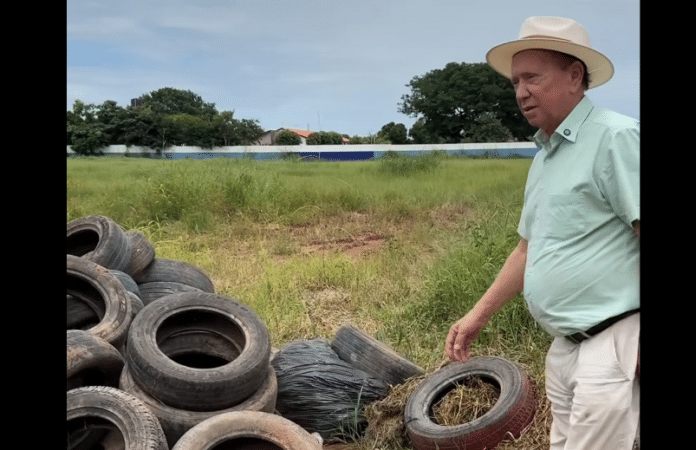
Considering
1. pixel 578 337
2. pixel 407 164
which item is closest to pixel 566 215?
pixel 578 337

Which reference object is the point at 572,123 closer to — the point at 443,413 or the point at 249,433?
the point at 249,433

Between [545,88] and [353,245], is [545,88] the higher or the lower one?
the higher one

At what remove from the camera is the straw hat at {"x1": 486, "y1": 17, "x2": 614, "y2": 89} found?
8.50 ft

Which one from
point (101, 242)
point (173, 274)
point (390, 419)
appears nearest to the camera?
point (390, 419)

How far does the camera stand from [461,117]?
121 feet

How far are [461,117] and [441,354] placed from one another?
3201 centimetres

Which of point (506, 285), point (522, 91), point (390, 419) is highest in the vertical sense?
point (522, 91)

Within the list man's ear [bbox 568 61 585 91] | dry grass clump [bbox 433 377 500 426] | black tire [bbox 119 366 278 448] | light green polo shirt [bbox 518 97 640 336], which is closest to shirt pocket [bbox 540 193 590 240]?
light green polo shirt [bbox 518 97 640 336]

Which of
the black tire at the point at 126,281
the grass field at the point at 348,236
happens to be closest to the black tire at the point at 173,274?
the black tire at the point at 126,281

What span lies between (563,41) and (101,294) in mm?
4110

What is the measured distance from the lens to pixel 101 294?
5363 millimetres

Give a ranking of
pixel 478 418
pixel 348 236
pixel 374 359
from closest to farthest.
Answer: pixel 478 418
pixel 374 359
pixel 348 236

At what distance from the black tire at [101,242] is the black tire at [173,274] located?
13.8 inches

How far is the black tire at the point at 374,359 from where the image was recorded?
5.20 m
